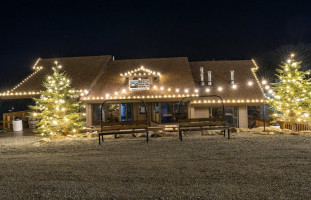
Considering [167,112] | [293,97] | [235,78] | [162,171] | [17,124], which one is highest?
[235,78]

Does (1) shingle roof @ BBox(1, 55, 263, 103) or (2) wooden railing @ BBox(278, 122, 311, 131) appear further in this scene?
(1) shingle roof @ BBox(1, 55, 263, 103)

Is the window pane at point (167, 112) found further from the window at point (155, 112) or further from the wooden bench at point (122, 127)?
the wooden bench at point (122, 127)

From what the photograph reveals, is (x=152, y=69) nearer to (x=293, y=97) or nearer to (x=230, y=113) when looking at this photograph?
(x=230, y=113)

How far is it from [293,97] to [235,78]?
4460mm

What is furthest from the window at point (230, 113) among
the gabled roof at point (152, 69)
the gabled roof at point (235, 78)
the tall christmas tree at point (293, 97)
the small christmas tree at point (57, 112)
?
the small christmas tree at point (57, 112)

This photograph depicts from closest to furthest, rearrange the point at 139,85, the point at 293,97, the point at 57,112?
the point at 57,112 → the point at 293,97 → the point at 139,85

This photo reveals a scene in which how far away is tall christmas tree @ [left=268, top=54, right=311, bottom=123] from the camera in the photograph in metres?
11.5

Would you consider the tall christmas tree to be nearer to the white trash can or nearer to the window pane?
the window pane

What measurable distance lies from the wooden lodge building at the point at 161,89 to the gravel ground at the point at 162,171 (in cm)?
641

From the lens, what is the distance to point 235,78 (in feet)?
51.3

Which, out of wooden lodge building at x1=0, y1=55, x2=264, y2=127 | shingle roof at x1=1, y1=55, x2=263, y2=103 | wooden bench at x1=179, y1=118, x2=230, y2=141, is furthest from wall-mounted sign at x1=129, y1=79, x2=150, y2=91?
wooden bench at x1=179, y1=118, x2=230, y2=141

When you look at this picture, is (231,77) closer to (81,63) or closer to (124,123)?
(124,123)

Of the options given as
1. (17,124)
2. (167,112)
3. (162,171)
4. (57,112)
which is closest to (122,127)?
(162,171)

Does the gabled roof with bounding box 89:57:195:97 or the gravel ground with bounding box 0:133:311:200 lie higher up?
the gabled roof with bounding box 89:57:195:97
